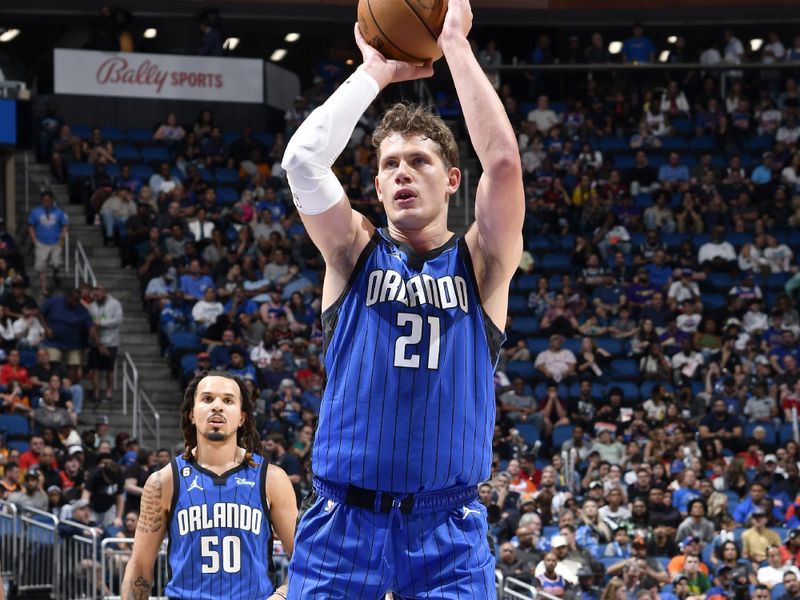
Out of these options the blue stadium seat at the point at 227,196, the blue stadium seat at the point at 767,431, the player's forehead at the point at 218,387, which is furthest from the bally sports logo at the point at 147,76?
the player's forehead at the point at 218,387

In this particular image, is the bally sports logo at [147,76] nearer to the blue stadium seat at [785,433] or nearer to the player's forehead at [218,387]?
the blue stadium seat at [785,433]

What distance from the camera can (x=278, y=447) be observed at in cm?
1631

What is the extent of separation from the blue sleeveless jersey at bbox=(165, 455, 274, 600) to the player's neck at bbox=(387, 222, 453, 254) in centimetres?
243

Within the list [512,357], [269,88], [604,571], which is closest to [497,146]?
[604,571]

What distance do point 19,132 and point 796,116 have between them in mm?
12985

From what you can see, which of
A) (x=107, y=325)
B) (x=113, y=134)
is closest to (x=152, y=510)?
(x=107, y=325)

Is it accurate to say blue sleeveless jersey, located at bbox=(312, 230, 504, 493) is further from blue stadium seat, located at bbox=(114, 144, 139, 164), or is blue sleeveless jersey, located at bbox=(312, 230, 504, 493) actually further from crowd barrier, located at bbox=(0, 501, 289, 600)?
blue stadium seat, located at bbox=(114, 144, 139, 164)

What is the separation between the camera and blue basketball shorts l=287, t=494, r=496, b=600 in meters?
4.79

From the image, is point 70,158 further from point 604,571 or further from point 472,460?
point 472,460

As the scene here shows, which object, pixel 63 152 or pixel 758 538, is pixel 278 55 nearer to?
pixel 63 152

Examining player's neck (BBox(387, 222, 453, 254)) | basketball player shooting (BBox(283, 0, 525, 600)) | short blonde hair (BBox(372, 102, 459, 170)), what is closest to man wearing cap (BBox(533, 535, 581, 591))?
basketball player shooting (BBox(283, 0, 525, 600))

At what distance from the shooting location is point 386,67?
496 cm

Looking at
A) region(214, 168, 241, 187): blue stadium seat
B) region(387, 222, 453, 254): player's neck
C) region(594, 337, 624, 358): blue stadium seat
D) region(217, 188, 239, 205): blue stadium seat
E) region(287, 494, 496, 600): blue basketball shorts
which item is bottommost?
region(287, 494, 496, 600): blue basketball shorts

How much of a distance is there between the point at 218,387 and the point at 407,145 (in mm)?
2708
